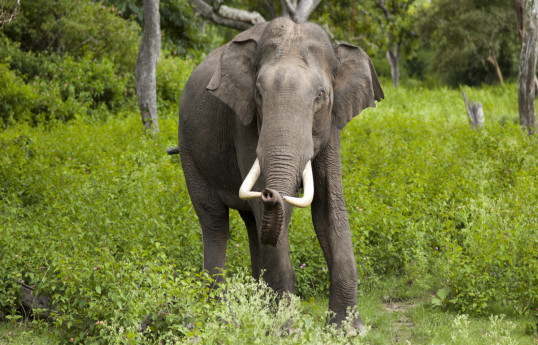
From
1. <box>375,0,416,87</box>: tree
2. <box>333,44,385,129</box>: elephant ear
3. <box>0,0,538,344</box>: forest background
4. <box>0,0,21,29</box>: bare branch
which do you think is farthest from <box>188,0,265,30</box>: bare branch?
<box>333,44,385,129</box>: elephant ear

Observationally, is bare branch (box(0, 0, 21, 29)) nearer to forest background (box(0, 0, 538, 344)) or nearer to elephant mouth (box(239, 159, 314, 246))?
forest background (box(0, 0, 538, 344))

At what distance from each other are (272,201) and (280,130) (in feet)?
2.11

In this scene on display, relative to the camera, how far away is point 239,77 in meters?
5.50

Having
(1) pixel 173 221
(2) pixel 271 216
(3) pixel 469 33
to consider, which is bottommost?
(1) pixel 173 221

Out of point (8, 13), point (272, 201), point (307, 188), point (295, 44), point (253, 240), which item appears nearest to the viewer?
point (272, 201)

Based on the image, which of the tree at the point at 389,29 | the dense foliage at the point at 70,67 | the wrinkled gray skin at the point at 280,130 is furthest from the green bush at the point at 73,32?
the wrinkled gray skin at the point at 280,130

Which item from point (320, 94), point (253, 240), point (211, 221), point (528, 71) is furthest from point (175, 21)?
point (320, 94)

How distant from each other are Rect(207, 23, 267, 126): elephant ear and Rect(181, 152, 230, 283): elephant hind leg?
147cm

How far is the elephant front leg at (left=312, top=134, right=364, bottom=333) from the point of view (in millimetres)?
5555

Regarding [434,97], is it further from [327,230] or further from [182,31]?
[327,230]

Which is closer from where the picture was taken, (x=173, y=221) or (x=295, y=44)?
(x=295, y=44)

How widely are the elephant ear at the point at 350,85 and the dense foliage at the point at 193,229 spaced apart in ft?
4.66

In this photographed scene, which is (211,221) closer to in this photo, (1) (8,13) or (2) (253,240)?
(2) (253,240)

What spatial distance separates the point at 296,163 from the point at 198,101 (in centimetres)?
214
